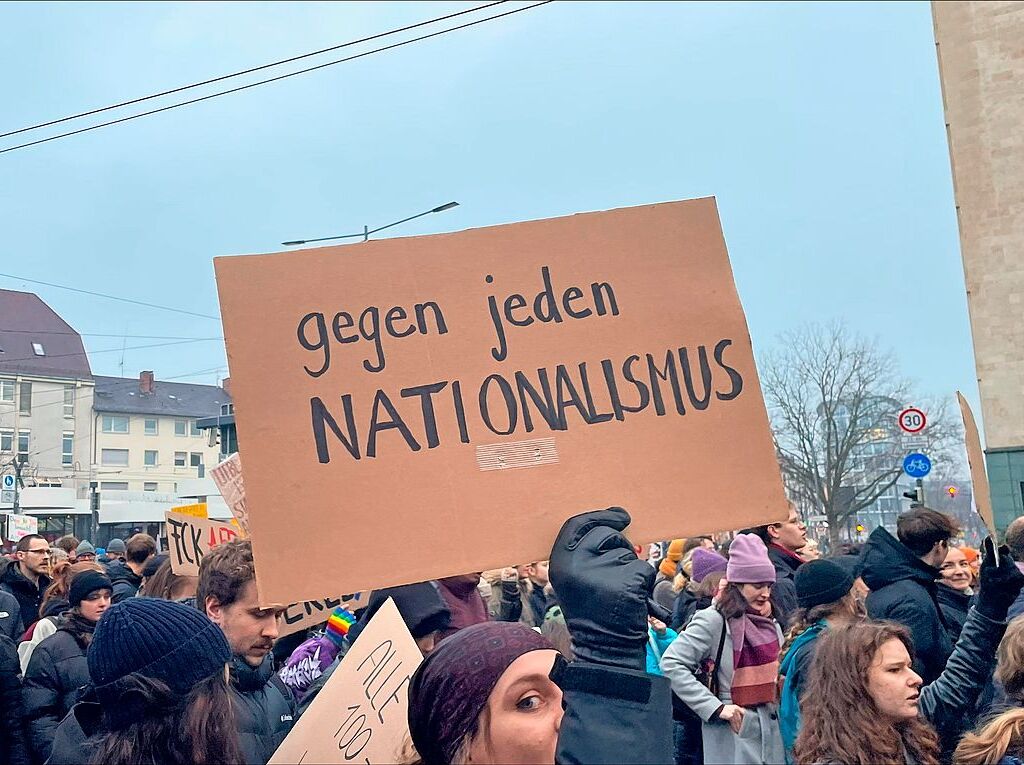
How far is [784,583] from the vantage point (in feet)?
19.9

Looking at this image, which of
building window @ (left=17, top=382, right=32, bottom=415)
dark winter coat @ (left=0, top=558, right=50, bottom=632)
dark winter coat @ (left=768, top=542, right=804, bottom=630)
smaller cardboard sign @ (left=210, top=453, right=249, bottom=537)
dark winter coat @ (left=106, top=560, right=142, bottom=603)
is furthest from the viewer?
dark winter coat @ (left=0, top=558, right=50, bottom=632)

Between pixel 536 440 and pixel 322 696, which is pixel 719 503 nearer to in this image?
pixel 536 440

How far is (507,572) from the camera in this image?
946cm

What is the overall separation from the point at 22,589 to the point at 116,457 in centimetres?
5943

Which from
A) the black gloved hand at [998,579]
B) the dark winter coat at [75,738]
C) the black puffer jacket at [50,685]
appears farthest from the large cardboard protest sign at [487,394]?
the black puffer jacket at [50,685]

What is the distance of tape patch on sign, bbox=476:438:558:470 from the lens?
228 cm

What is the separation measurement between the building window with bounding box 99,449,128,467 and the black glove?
2585 inches

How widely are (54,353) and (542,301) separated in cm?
290

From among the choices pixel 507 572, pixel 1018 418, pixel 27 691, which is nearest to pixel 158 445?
pixel 1018 418

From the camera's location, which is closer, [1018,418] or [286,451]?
[286,451]

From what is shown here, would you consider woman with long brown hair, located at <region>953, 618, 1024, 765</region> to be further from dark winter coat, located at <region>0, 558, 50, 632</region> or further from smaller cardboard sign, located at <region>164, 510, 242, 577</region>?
dark winter coat, located at <region>0, 558, 50, 632</region>

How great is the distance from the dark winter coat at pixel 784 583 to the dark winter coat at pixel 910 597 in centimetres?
57

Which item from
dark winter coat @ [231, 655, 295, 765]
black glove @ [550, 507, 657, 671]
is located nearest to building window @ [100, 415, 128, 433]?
dark winter coat @ [231, 655, 295, 765]

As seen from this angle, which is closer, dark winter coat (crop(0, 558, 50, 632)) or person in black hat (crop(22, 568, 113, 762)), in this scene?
person in black hat (crop(22, 568, 113, 762))
